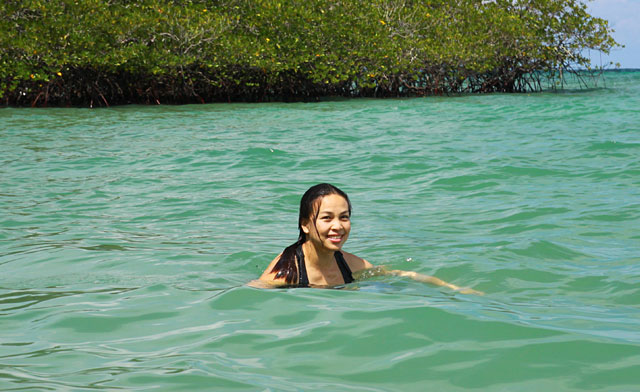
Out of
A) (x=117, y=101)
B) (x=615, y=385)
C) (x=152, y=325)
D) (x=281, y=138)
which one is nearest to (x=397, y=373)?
(x=615, y=385)

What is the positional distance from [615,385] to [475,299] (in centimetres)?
146

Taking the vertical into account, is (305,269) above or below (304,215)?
below

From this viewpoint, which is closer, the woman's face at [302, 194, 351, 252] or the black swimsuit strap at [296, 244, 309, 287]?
the woman's face at [302, 194, 351, 252]

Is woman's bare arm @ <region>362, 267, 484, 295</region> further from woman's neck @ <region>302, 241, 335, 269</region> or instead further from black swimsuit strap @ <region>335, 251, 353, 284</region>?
woman's neck @ <region>302, 241, 335, 269</region>

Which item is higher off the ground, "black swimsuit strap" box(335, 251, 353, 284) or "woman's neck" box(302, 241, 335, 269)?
"woman's neck" box(302, 241, 335, 269)

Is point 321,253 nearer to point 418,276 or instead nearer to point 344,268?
point 344,268

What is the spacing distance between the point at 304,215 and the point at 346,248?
1404mm

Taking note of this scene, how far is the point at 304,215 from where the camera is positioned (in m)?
4.25

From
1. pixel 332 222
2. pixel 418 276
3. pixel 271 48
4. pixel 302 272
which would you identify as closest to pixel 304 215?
pixel 332 222

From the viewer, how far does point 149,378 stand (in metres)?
2.54

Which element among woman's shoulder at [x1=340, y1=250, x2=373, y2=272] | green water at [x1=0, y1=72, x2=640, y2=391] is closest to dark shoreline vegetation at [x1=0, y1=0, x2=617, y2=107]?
green water at [x1=0, y1=72, x2=640, y2=391]

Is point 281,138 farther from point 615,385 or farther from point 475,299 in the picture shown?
point 615,385

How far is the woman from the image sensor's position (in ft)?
13.5

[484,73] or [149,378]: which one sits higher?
[484,73]
